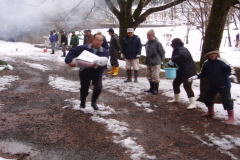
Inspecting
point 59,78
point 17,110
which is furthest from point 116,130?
point 59,78

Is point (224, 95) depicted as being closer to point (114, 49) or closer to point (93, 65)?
point (93, 65)

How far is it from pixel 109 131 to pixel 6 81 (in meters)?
6.84

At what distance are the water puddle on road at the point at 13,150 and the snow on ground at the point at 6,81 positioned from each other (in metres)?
5.21

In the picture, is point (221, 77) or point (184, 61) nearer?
point (221, 77)

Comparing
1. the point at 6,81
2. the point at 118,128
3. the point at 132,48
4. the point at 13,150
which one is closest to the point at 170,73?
the point at 132,48

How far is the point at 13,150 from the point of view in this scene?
5.75m

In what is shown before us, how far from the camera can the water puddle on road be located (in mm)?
5508

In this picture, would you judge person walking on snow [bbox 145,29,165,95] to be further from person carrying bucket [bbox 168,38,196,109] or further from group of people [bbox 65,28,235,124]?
person carrying bucket [bbox 168,38,196,109]

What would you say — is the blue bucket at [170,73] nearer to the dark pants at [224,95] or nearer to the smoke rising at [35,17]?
the dark pants at [224,95]

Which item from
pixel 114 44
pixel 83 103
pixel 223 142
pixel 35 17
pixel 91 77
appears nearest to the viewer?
pixel 223 142

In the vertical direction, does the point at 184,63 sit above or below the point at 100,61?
below

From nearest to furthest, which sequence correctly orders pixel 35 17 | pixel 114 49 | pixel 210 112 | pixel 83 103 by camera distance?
pixel 210 112 < pixel 83 103 < pixel 114 49 < pixel 35 17

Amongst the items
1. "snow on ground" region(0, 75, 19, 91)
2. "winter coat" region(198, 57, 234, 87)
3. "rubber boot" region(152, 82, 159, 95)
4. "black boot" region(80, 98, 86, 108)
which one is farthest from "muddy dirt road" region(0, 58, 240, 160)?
"snow on ground" region(0, 75, 19, 91)

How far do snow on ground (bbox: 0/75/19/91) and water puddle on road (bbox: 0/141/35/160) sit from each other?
17.1 feet
